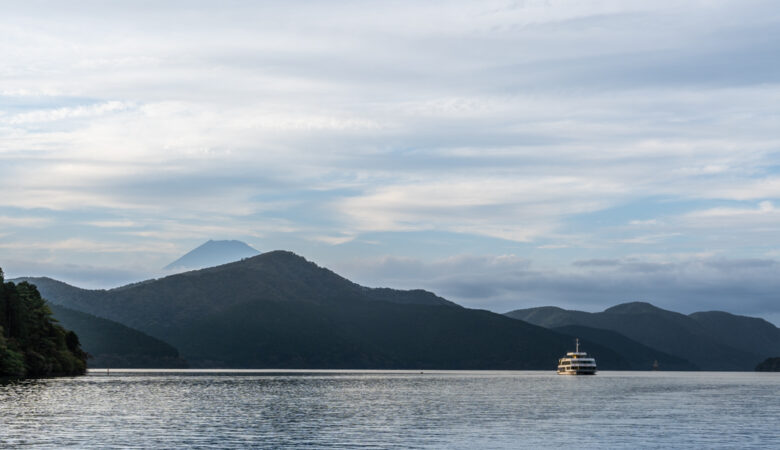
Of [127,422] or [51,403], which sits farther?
[51,403]

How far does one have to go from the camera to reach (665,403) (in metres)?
171

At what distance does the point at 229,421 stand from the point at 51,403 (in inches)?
1382

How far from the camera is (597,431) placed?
107m

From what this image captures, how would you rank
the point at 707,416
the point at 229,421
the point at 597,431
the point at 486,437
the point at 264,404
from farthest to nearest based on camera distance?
the point at 264,404, the point at 707,416, the point at 229,421, the point at 597,431, the point at 486,437

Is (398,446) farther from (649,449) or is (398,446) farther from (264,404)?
(264,404)

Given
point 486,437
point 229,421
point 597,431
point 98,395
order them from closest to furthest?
point 486,437
point 597,431
point 229,421
point 98,395

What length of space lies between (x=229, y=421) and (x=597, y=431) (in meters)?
43.3

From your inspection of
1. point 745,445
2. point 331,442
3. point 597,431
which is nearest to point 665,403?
point 597,431

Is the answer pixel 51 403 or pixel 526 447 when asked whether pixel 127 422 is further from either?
pixel 526 447

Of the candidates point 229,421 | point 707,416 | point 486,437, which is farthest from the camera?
point 707,416

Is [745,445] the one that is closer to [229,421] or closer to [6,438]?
[229,421]

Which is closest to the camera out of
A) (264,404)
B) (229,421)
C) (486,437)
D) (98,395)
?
(486,437)

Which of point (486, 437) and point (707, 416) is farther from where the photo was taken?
point (707, 416)

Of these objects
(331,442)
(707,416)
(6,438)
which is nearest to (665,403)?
(707,416)
